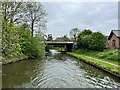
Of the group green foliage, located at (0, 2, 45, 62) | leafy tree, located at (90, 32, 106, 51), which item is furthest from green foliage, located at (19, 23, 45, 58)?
leafy tree, located at (90, 32, 106, 51)

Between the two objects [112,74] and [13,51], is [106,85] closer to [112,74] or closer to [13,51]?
[112,74]

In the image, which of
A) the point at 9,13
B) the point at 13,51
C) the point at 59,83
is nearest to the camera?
the point at 59,83

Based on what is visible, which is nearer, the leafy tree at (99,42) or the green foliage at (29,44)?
the green foliage at (29,44)

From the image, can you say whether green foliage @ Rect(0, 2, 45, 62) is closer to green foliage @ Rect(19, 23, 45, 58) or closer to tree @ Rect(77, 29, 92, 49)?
green foliage @ Rect(19, 23, 45, 58)

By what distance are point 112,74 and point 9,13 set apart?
2321 centimetres

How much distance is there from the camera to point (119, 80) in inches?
712

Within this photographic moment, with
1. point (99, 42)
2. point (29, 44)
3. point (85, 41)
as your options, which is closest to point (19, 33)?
point (29, 44)

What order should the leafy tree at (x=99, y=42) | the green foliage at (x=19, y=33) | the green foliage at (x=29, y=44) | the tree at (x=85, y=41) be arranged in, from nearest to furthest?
the green foliage at (x=19, y=33) → the green foliage at (x=29, y=44) → the leafy tree at (x=99, y=42) → the tree at (x=85, y=41)

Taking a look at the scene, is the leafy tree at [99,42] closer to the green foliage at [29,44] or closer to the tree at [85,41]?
the tree at [85,41]

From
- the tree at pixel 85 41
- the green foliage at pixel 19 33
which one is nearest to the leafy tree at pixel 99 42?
the tree at pixel 85 41

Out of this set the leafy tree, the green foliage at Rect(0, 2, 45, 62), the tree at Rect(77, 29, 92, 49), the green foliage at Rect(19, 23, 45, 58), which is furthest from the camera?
the tree at Rect(77, 29, 92, 49)

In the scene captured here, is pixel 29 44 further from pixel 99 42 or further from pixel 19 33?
pixel 99 42

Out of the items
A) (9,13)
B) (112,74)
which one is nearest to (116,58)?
(112,74)

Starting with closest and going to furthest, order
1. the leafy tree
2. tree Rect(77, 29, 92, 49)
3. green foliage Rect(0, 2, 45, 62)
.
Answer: green foliage Rect(0, 2, 45, 62), the leafy tree, tree Rect(77, 29, 92, 49)
